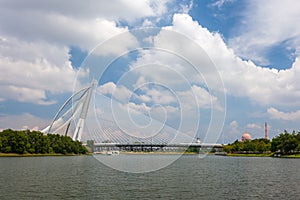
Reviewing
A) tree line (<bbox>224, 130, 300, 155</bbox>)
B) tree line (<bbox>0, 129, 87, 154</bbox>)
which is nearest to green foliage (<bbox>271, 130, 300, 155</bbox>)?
tree line (<bbox>224, 130, 300, 155</bbox>)

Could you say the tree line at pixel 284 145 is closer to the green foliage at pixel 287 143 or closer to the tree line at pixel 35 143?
the green foliage at pixel 287 143

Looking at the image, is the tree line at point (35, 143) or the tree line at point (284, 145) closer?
the tree line at point (35, 143)

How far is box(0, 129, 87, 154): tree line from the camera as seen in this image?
263ft

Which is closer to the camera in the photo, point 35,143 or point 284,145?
point 35,143

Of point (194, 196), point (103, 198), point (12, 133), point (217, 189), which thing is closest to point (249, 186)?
point (217, 189)

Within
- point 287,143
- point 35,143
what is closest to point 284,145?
point 287,143

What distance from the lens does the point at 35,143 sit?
88250mm

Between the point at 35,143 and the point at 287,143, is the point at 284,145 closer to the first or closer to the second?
the point at 287,143

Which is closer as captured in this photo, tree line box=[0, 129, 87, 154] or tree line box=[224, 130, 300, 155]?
tree line box=[0, 129, 87, 154]

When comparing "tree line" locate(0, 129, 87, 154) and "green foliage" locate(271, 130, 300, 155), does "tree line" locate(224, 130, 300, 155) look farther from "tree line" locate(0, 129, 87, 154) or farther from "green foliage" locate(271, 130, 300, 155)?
"tree line" locate(0, 129, 87, 154)

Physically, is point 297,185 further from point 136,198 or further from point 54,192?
point 54,192

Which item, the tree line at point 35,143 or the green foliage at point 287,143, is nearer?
the tree line at point 35,143

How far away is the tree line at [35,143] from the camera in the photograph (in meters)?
80.1

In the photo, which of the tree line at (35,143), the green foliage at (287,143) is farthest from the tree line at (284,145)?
the tree line at (35,143)
